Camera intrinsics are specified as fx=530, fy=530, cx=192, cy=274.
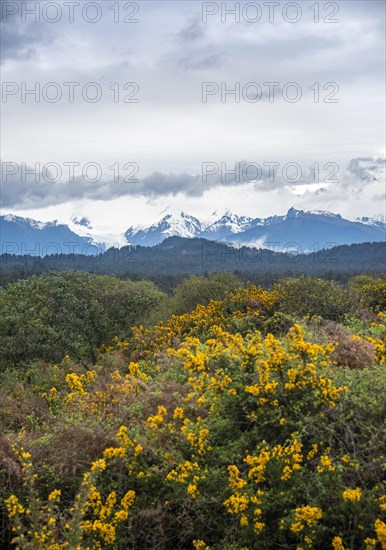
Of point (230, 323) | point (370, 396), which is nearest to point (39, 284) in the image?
point (230, 323)

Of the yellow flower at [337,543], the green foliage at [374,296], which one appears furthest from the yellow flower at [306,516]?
the green foliage at [374,296]

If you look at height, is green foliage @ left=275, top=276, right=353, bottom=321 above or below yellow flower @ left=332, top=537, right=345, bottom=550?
above

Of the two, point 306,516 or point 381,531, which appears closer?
point 381,531

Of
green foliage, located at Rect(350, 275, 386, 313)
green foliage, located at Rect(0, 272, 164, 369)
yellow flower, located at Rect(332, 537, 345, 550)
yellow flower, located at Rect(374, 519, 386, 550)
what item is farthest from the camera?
green foliage, located at Rect(0, 272, 164, 369)

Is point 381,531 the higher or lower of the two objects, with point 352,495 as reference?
lower

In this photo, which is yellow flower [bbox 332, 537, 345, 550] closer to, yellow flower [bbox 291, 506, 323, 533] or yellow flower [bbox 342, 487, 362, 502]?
yellow flower [bbox 291, 506, 323, 533]

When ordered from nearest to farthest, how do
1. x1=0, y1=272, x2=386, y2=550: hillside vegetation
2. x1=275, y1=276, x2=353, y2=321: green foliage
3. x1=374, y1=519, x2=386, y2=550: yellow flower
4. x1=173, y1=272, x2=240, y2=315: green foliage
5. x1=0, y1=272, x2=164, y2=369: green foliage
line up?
x1=374, y1=519, x2=386, y2=550: yellow flower, x1=0, y1=272, x2=386, y2=550: hillside vegetation, x1=275, y1=276, x2=353, y2=321: green foliage, x1=0, y1=272, x2=164, y2=369: green foliage, x1=173, y1=272, x2=240, y2=315: green foliage

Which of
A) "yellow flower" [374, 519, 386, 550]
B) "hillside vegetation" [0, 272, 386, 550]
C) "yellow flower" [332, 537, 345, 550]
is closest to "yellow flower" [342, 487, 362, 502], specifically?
"hillside vegetation" [0, 272, 386, 550]

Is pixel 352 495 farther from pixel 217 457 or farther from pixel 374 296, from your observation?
pixel 374 296

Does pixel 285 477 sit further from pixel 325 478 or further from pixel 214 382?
pixel 214 382

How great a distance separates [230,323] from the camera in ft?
54.3

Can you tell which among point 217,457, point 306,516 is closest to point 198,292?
point 217,457

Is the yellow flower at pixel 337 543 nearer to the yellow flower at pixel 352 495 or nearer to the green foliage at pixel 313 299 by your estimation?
the yellow flower at pixel 352 495

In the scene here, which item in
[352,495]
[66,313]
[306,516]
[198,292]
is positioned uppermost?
[198,292]
